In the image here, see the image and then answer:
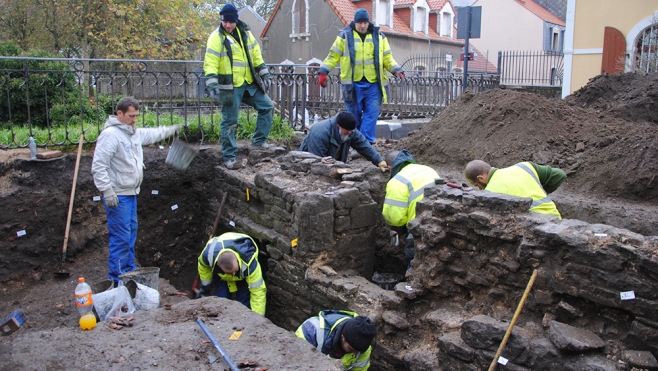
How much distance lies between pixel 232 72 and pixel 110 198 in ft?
7.64

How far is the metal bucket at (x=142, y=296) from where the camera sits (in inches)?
197

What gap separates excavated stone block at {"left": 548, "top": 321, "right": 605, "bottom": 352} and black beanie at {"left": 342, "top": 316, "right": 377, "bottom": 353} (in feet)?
4.43

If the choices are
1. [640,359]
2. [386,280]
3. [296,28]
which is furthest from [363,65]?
[296,28]

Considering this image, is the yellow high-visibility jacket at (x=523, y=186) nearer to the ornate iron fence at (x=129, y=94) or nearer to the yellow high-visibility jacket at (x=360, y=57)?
the yellow high-visibility jacket at (x=360, y=57)

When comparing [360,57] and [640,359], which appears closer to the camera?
[640,359]

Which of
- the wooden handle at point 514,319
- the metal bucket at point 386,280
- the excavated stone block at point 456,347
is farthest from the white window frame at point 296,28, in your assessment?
the wooden handle at point 514,319

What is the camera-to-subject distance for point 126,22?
60.1 ft

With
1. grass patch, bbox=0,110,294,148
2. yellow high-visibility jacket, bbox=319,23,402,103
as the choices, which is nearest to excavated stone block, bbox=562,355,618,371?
yellow high-visibility jacket, bbox=319,23,402,103

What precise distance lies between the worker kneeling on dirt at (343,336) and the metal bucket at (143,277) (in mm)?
1844

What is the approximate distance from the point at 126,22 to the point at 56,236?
13.7 meters

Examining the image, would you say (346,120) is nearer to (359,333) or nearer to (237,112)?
(237,112)

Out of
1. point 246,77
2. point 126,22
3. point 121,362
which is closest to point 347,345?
point 121,362

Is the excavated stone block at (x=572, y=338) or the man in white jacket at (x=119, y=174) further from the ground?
the man in white jacket at (x=119, y=174)

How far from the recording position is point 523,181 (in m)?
4.62
